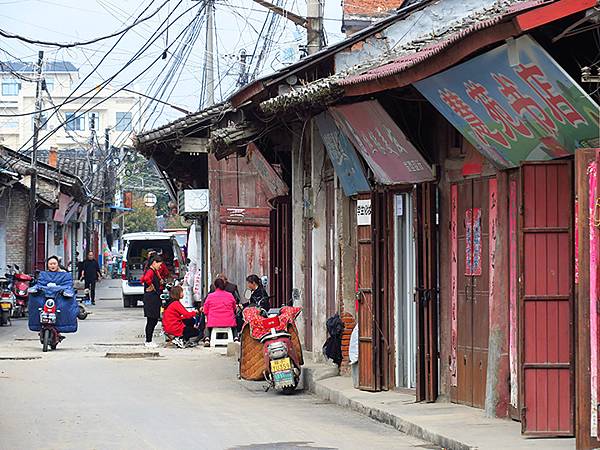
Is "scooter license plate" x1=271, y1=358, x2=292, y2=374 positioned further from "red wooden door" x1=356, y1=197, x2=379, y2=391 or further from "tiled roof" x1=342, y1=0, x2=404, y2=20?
"tiled roof" x1=342, y1=0, x2=404, y2=20

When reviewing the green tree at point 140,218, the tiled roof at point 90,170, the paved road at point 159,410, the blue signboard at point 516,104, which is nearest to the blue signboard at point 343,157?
the paved road at point 159,410

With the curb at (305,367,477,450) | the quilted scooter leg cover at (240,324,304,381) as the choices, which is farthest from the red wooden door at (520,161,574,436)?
the quilted scooter leg cover at (240,324,304,381)

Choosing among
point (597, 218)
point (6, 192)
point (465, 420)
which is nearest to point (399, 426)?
point (465, 420)

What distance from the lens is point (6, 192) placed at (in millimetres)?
40719

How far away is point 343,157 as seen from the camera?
644 inches

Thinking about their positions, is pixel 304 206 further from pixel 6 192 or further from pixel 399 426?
pixel 6 192

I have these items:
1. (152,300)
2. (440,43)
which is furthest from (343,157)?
(152,300)

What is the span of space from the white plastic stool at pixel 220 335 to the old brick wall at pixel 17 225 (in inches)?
746

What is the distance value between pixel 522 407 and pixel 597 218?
2.38 m

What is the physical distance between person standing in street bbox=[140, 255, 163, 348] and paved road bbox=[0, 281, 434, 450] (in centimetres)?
196

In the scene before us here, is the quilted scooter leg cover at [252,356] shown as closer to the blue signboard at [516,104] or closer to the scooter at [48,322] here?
the blue signboard at [516,104]

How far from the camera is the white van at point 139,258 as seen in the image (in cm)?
3966

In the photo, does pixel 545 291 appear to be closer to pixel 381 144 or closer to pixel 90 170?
pixel 381 144

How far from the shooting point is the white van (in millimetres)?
39656
